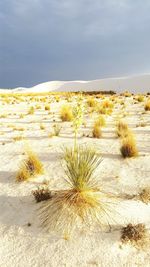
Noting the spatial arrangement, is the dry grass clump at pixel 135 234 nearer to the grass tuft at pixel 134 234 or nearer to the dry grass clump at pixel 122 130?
the grass tuft at pixel 134 234

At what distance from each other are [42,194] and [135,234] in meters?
1.58

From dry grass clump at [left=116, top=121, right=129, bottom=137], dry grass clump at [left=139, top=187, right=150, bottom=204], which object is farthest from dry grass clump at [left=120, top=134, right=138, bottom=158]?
dry grass clump at [left=139, top=187, right=150, bottom=204]

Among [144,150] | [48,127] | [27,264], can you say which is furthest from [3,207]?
[48,127]

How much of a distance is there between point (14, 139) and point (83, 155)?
4661 millimetres

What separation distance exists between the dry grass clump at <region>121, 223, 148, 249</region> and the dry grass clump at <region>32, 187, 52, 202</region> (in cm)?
133

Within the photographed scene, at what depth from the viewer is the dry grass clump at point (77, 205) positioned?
410cm

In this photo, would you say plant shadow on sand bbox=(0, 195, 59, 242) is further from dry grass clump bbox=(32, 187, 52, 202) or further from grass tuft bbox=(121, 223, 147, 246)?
grass tuft bbox=(121, 223, 147, 246)

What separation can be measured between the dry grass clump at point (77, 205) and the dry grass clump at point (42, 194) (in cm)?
11

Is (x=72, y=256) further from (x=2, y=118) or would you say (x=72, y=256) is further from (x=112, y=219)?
(x=2, y=118)

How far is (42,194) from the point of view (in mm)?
4742

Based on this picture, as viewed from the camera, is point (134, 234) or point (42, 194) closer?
point (134, 234)

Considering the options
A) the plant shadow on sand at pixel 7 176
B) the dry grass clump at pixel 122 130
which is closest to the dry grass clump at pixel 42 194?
the plant shadow on sand at pixel 7 176

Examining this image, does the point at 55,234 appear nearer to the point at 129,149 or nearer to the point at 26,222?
the point at 26,222

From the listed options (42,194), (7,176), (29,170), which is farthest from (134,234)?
(7,176)
